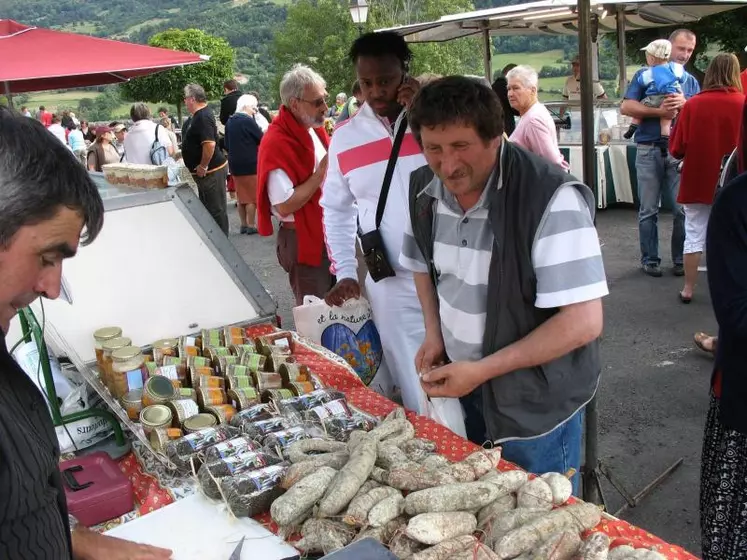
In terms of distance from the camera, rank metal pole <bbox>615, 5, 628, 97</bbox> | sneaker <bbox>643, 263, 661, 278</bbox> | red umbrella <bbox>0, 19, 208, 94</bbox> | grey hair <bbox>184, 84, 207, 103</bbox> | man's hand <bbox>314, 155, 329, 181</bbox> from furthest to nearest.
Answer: metal pole <bbox>615, 5, 628, 97</bbox>, grey hair <bbox>184, 84, 207, 103</bbox>, sneaker <bbox>643, 263, 661, 278</bbox>, man's hand <bbox>314, 155, 329, 181</bbox>, red umbrella <bbox>0, 19, 208, 94</bbox>

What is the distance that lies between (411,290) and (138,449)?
1389 millimetres

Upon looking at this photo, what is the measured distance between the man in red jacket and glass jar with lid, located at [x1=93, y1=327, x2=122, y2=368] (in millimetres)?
1429

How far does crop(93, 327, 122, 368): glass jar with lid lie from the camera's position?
2.81m

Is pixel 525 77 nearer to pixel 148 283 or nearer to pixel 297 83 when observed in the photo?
pixel 297 83

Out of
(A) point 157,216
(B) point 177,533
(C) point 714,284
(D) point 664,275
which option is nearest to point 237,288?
(A) point 157,216

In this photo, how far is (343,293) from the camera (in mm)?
3295

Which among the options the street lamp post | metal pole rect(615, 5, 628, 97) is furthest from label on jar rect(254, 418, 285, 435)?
the street lamp post

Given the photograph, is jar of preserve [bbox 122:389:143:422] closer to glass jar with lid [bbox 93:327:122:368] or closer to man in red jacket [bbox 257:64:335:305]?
glass jar with lid [bbox 93:327:122:368]

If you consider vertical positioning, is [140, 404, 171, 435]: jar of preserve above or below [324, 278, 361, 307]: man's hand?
below

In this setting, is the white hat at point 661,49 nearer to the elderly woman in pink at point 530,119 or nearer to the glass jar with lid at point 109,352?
the elderly woman in pink at point 530,119

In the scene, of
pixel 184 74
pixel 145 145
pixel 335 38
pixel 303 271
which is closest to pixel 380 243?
pixel 303 271

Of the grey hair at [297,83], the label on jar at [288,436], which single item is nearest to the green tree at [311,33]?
the grey hair at [297,83]

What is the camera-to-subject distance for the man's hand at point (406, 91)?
9.93ft

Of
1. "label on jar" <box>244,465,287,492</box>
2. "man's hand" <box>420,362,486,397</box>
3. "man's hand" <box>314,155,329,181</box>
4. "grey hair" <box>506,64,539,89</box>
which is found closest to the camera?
"label on jar" <box>244,465,287,492</box>
